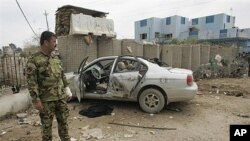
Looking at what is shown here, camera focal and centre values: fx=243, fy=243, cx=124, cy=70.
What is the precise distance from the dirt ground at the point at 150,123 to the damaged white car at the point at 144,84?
1.24ft

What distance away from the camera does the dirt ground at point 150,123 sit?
4762 mm

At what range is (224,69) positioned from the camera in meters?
13.8

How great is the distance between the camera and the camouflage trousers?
3.41m

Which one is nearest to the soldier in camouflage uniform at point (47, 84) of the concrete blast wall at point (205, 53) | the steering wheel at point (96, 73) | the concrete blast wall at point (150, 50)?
the steering wheel at point (96, 73)

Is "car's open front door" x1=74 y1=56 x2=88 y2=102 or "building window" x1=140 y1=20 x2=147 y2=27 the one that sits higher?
"building window" x1=140 y1=20 x2=147 y2=27

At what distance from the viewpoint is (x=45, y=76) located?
343cm

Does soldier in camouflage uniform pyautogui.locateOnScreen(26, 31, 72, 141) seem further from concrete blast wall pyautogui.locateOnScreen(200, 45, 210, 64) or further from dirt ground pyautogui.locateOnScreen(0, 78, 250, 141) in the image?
concrete blast wall pyautogui.locateOnScreen(200, 45, 210, 64)

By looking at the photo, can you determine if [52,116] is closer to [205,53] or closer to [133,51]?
[133,51]

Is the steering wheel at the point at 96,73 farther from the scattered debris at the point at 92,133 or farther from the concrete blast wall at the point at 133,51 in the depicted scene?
the concrete blast wall at the point at 133,51

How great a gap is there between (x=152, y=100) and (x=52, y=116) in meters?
3.08

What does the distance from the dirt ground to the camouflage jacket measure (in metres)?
1.47

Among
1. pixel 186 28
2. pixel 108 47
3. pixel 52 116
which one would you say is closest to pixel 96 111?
pixel 52 116

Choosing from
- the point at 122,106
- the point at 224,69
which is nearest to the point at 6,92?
the point at 122,106

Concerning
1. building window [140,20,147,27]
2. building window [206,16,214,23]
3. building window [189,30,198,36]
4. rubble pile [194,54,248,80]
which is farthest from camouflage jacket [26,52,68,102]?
building window [140,20,147,27]
